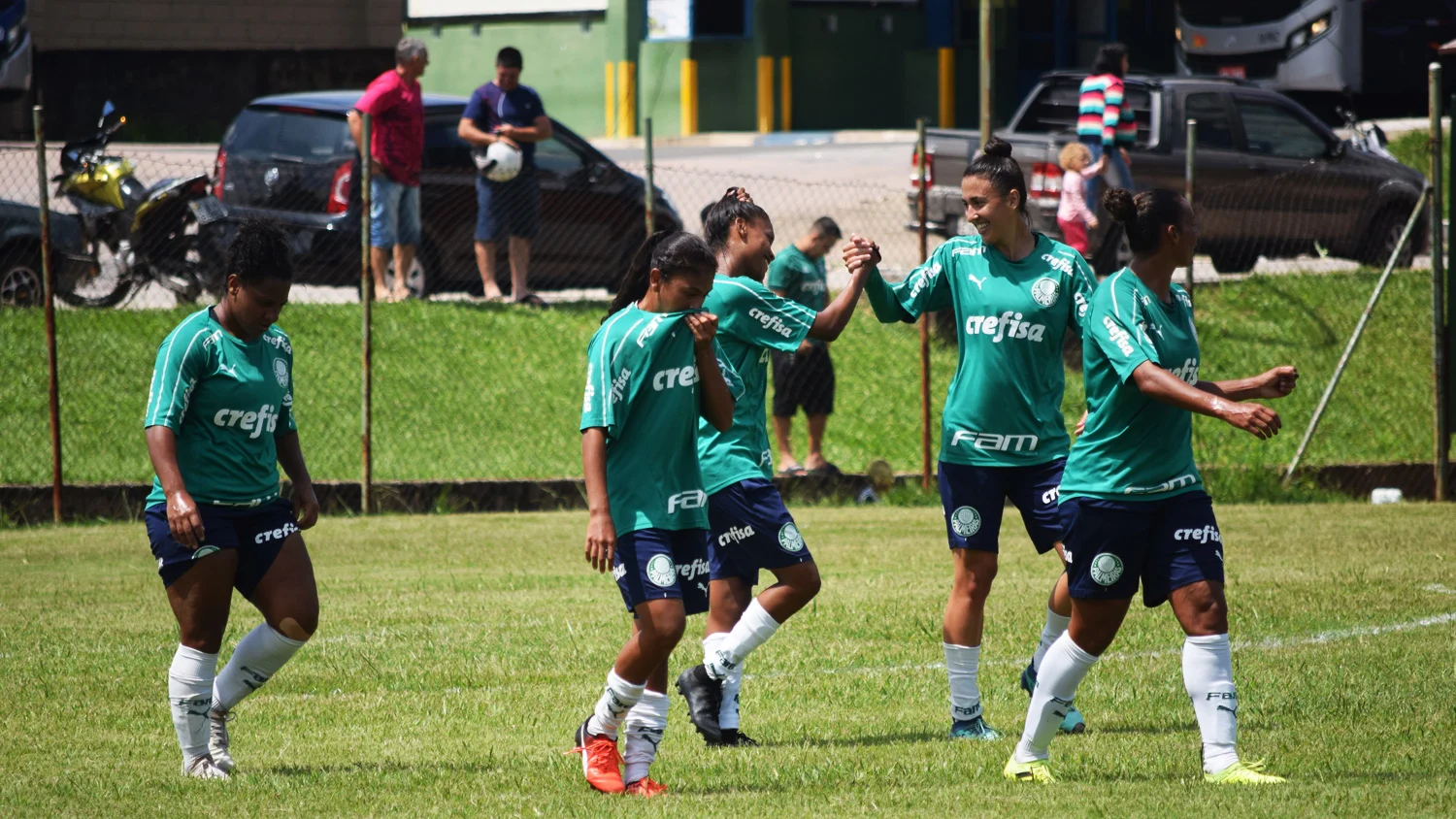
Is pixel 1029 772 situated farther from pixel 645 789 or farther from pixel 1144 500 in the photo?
pixel 645 789

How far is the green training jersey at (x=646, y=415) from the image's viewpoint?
5.49m

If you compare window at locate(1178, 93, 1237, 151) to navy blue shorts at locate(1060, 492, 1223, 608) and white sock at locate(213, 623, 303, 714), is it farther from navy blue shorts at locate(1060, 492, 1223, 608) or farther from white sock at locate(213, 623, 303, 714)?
white sock at locate(213, 623, 303, 714)

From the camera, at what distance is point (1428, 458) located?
1391cm

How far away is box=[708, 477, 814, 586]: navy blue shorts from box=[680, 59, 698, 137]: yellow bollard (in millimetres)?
26693

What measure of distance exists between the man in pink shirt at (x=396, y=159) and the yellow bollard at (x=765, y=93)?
18.5 metres

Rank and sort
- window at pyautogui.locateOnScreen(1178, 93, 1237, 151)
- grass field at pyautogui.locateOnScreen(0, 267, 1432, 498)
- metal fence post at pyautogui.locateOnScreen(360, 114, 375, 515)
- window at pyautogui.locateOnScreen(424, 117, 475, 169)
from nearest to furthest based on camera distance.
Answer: metal fence post at pyautogui.locateOnScreen(360, 114, 375, 515) → grass field at pyautogui.locateOnScreen(0, 267, 1432, 498) → window at pyautogui.locateOnScreen(424, 117, 475, 169) → window at pyautogui.locateOnScreen(1178, 93, 1237, 151)

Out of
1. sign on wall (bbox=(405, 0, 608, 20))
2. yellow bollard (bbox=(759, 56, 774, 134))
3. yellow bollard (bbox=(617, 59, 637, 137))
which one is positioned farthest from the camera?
sign on wall (bbox=(405, 0, 608, 20))

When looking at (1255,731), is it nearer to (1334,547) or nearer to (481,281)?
(1334,547)

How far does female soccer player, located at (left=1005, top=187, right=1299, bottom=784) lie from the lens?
5426 millimetres

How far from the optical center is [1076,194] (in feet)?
50.2

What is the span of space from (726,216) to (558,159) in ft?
32.7

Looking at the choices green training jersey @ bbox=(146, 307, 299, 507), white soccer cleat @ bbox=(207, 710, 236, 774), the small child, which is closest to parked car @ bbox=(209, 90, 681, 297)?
the small child

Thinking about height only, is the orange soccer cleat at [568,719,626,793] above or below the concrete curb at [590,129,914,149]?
below

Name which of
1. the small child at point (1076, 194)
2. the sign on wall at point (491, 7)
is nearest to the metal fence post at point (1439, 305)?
the small child at point (1076, 194)
